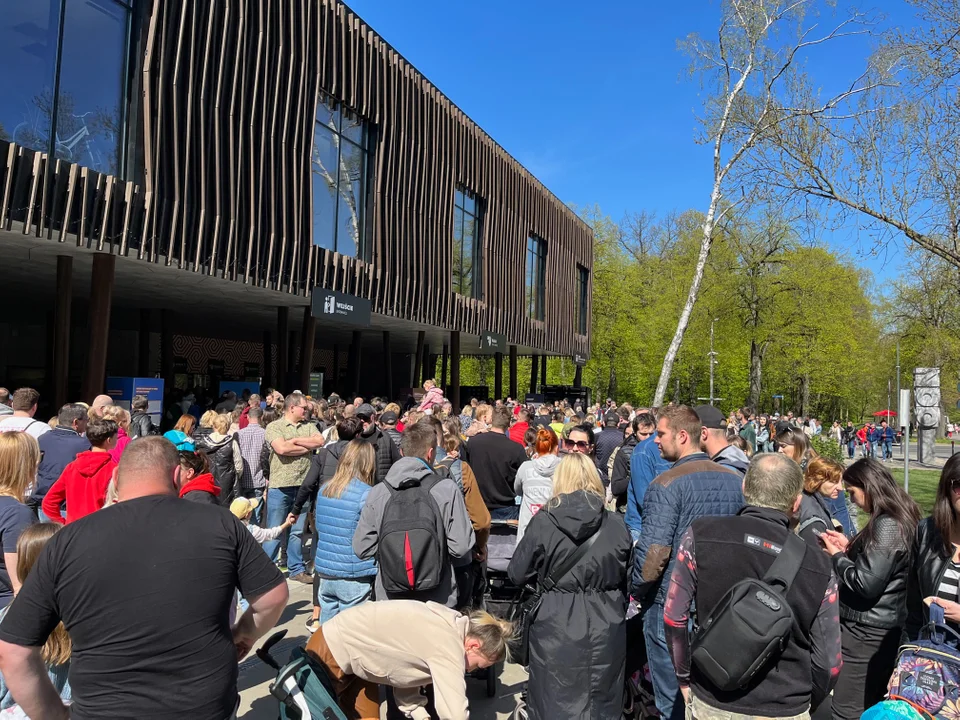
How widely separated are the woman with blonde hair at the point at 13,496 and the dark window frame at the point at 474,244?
1849cm

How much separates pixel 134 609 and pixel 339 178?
1579cm

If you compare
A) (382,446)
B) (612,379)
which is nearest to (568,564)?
(382,446)

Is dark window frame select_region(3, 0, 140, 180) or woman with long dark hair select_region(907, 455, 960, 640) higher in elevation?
dark window frame select_region(3, 0, 140, 180)

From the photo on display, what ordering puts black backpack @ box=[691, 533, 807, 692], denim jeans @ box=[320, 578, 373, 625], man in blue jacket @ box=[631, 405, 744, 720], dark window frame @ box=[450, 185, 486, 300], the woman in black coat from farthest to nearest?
dark window frame @ box=[450, 185, 486, 300], denim jeans @ box=[320, 578, 373, 625], man in blue jacket @ box=[631, 405, 744, 720], the woman in black coat, black backpack @ box=[691, 533, 807, 692]

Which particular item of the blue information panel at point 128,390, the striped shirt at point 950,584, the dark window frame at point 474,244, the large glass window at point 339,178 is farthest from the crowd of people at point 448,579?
the dark window frame at point 474,244

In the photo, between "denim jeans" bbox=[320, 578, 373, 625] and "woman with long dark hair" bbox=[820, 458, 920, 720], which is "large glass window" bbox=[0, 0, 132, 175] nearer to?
"denim jeans" bbox=[320, 578, 373, 625]

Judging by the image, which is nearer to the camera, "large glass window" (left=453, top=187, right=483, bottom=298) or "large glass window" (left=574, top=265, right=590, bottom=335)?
"large glass window" (left=453, top=187, right=483, bottom=298)

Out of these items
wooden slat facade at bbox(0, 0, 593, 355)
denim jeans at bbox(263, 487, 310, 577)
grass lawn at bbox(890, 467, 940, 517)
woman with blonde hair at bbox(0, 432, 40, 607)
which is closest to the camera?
woman with blonde hair at bbox(0, 432, 40, 607)

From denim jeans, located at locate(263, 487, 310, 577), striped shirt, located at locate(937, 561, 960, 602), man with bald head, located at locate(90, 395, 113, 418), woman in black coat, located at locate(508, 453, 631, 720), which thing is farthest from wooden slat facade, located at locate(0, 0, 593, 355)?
striped shirt, located at locate(937, 561, 960, 602)

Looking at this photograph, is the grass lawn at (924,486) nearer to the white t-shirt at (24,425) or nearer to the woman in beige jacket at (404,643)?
the woman in beige jacket at (404,643)

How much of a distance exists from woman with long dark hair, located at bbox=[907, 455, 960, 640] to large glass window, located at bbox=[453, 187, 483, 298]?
1949 cm

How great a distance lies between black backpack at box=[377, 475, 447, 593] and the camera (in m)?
3.96

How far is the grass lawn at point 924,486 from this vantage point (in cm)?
1506

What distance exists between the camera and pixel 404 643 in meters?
3.19
